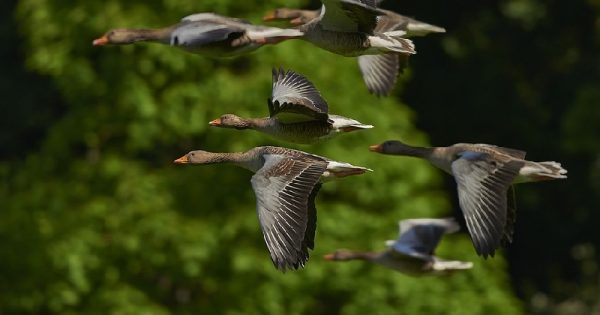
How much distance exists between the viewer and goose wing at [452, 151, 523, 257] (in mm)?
10383

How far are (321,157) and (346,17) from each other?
1.08m

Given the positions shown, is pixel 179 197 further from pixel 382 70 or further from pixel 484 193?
pixel 484 193

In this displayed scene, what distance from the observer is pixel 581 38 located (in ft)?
99.0

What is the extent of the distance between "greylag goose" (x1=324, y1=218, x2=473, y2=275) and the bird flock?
0.04 ft

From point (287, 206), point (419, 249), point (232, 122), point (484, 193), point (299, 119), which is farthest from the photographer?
point (419, 249)

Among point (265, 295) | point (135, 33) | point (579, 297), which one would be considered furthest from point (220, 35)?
point (579, 297)

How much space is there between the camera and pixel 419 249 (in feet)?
43.9

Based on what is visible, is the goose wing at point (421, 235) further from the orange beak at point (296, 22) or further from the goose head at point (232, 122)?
the goose head at point (232, 122)

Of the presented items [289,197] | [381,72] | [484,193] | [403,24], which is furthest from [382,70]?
[289,197]

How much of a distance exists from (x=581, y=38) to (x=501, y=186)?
1987 centimetres

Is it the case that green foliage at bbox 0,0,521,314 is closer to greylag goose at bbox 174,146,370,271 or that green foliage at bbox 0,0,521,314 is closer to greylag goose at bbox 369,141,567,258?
greylag goose at bbox 369,141,567,258

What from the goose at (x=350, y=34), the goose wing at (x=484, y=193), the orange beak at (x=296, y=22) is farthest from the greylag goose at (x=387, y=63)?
the goose wing at (x=484, y=193)

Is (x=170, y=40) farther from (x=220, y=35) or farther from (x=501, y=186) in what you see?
(x=501, y=186)

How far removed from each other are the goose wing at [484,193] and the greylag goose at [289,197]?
68cm
